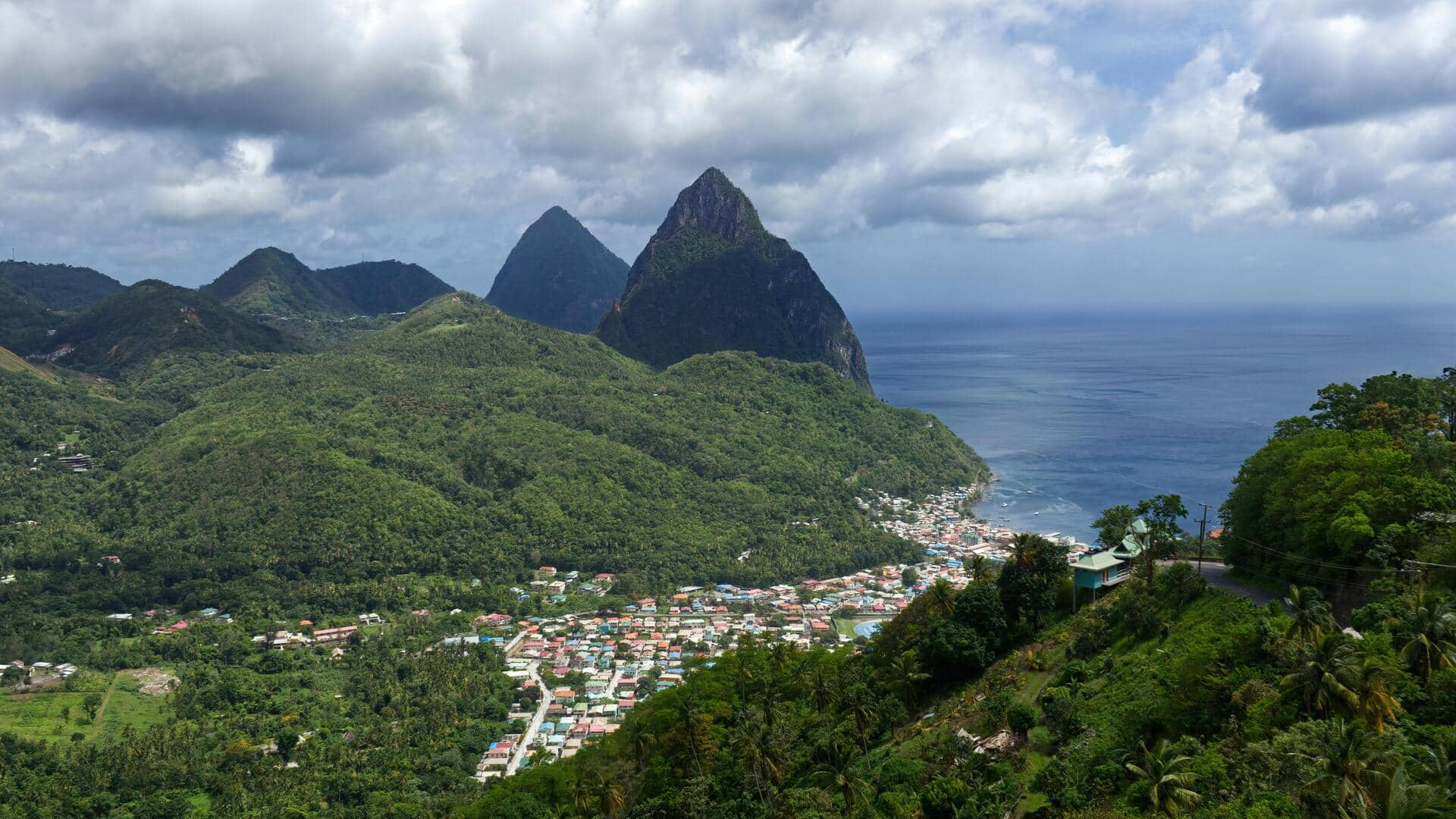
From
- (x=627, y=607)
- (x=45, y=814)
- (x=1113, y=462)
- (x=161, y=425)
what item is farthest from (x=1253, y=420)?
(x=161, y=425)

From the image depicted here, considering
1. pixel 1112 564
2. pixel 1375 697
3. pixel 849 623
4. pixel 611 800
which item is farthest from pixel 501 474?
pixel 1375 697

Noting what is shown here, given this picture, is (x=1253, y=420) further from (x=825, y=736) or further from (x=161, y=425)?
(x=161, y=425)

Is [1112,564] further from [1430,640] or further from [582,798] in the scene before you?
[582,798]

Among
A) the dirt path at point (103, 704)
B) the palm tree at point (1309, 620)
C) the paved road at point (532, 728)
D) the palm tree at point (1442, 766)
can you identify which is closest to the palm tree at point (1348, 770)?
the palm tree at point (1442, 766)

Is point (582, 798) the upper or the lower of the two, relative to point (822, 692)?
lower

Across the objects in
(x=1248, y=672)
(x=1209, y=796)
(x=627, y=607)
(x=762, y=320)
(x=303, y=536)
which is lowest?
(x=627, y=607)

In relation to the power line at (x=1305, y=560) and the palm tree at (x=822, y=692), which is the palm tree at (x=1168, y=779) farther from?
the palm tree at (x=822, y=692)
